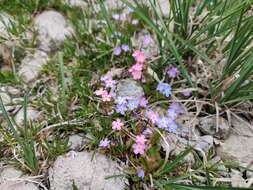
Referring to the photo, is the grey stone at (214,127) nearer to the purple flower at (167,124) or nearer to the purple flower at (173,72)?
the purple flower at (167,124)

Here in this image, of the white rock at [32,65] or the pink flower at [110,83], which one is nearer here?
the pink flower at [110,83]

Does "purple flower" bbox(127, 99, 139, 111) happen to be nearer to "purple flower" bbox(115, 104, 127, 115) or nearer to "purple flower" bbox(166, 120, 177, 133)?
"purple flower" bbox(115, 104, 127, 115)

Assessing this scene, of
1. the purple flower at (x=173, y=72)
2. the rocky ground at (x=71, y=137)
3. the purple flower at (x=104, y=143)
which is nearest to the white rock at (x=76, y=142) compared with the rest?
the rocky ground at (x=71, y=137)

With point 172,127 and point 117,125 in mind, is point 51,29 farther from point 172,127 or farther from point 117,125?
point 172,127

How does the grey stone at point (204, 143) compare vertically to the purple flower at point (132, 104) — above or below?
below

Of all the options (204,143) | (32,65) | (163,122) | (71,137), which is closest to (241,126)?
(204,143)

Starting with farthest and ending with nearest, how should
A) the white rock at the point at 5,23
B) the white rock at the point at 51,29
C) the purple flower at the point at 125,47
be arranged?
1. the white rock at the point at 51,29
2. the white rock at the point at 5,23
3. the purple flower at the point at 125,47

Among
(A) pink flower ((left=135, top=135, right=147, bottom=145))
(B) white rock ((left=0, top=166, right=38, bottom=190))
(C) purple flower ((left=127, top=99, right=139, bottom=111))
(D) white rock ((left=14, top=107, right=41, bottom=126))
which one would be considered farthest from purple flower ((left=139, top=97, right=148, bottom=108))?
(B) white rock ((left=0, top=166, right=38, bottom=190))

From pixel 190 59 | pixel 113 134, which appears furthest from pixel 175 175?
pixel 190 59

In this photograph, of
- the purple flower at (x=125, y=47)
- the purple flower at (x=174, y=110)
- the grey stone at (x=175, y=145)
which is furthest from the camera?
the purple flower at (x=125, y=47)
